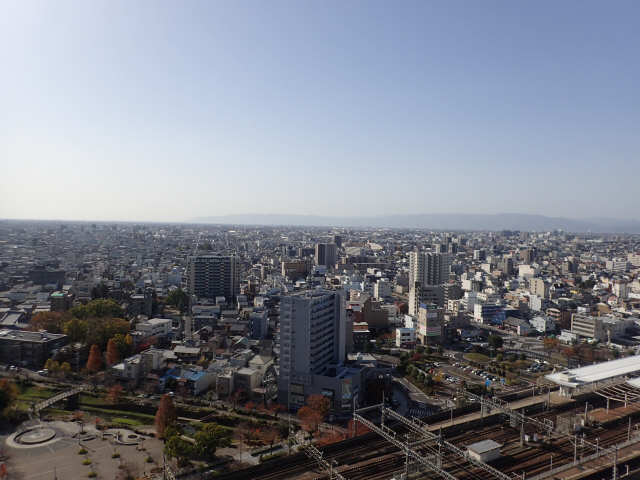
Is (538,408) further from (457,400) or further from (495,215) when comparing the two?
(495,215)

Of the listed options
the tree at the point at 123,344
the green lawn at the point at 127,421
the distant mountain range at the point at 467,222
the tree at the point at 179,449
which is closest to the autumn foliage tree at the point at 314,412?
the tree at the point at 179,449

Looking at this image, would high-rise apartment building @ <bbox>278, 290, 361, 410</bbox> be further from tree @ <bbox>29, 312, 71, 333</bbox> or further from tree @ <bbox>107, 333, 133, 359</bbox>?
tree @ <bbox>29, 312, 71, 333</bbox>

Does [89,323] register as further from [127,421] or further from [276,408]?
[276,408]

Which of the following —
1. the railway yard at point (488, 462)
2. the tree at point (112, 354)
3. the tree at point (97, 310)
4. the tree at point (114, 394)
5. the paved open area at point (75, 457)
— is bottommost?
the paved open area at point (75, 457)

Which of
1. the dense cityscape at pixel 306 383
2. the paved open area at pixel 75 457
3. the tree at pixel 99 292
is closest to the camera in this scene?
the dense cityscape at pixel 306 383

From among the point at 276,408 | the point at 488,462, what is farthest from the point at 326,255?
the point at 488,462

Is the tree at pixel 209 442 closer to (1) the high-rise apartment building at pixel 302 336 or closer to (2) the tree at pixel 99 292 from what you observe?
(1) the high-rise apartment building at pixel 302 336

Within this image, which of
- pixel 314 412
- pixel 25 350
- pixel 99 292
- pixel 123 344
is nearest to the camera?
pixel 314 412
